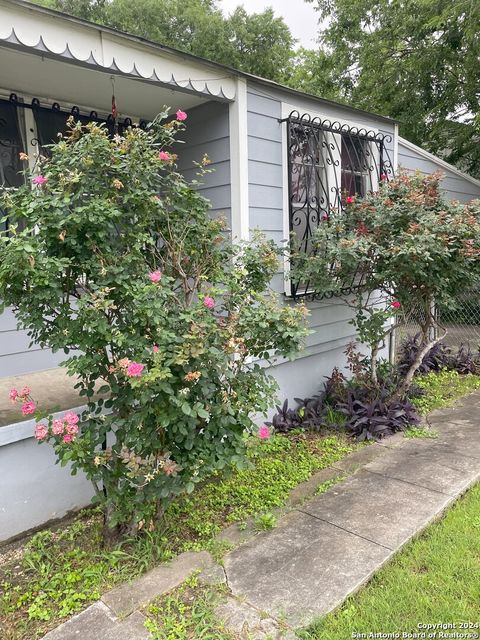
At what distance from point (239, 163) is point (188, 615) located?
2.78 metres

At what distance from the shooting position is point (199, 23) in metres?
13.9

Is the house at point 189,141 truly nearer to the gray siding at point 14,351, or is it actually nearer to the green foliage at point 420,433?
the gray siding at point 14,351

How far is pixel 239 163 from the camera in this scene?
3.41 metres

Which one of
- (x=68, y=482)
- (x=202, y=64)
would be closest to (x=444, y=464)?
(x=68, y=482)

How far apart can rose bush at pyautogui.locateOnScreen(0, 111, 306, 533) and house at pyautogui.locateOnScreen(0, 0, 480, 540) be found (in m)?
0.51

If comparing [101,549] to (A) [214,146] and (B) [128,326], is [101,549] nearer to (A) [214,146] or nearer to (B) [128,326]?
(B) [128,326]

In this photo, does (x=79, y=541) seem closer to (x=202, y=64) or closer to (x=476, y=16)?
(x=202, y=64)

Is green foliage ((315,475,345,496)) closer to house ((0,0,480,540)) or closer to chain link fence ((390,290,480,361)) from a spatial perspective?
house ((0,0,480,540))

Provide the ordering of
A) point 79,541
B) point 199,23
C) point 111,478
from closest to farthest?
point 111,478
point 79,541
point 199,23

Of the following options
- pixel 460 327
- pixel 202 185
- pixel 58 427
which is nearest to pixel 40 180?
pixel 58 427

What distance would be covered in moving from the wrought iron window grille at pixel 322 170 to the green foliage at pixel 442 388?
4.18 ft

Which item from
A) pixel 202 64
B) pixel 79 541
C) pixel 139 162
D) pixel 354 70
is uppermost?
pixel 354 70

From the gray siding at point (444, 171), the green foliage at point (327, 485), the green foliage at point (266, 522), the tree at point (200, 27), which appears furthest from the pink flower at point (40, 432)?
the tree at point (200, 27)

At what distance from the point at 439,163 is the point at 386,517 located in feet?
16.0
